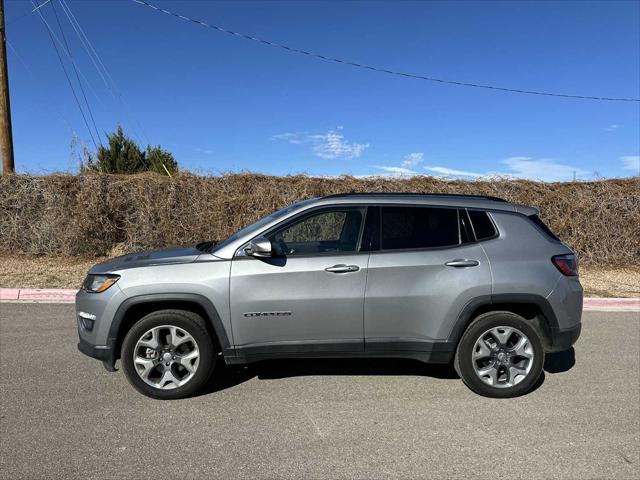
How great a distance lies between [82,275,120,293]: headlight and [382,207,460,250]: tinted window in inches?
91.5

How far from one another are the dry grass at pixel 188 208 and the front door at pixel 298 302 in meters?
7.95

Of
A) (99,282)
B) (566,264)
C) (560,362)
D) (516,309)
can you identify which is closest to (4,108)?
(99,282)

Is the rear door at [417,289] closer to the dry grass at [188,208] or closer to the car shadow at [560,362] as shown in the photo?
the car shadow at [560,362]

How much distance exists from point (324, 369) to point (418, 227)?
5.71ft

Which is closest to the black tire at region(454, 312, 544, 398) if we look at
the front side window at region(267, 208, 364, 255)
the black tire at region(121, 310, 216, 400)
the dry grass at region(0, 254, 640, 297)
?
the front side window at region(267, 208, 364, 255)

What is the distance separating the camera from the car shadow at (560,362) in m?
4.95

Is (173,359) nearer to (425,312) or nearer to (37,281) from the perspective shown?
(425,312)

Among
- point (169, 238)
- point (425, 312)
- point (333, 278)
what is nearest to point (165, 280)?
point (333, 278)

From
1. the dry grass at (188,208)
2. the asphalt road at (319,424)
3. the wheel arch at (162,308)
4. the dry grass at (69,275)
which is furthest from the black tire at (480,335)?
the dry grass at (188,208)

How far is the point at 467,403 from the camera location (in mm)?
4043

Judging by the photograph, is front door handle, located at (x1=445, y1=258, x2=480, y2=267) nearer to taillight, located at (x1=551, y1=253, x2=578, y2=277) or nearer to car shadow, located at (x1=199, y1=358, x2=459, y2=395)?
taillight, located at (x1=551, y1=253, x2=578, y2=277)

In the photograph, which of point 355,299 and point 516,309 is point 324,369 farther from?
point 516,309

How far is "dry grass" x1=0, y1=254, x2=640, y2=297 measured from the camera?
907cm

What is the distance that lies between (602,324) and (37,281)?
9.91m
